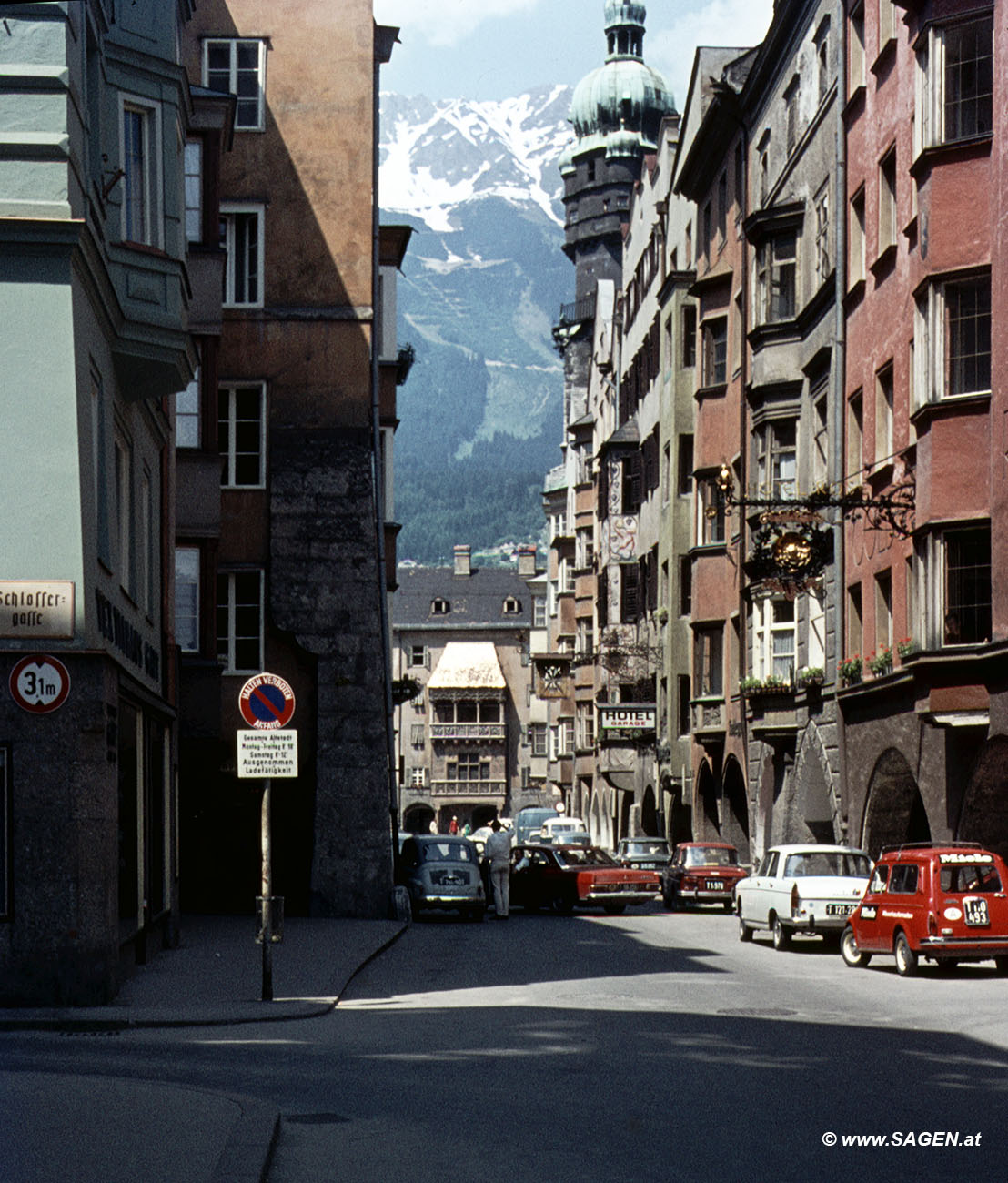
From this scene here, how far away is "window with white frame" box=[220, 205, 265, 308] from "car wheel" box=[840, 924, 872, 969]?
16928 mm

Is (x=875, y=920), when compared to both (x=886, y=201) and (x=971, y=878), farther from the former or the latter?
(x=886, y=201)

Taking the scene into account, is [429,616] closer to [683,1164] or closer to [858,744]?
[858,744]

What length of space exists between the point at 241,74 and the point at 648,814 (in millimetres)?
35442

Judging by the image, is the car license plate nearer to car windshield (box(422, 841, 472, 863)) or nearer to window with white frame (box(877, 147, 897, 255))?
window with white frame (box(877, 147, 897, 255))

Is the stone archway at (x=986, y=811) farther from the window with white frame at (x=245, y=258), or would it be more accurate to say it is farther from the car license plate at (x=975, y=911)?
the window with white frame at (x=245, y=258)

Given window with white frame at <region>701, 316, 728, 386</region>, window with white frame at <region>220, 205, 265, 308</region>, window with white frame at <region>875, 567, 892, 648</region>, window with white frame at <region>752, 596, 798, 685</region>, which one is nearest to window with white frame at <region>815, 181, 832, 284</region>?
window with white frame at <region>752, 596, 798, 685</region>

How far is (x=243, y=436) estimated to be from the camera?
35.8 metres

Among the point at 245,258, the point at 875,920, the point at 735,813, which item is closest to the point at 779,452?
the point at 735,813

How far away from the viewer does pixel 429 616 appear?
140375mm

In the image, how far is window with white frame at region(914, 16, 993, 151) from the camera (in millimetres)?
29266

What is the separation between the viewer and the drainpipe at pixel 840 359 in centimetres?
3688

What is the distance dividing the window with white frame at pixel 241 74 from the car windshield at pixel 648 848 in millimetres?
19024

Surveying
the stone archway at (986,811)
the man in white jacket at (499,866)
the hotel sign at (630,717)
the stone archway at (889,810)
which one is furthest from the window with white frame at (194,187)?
the hotel sign at (630,717)

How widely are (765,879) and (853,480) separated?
990 cm
